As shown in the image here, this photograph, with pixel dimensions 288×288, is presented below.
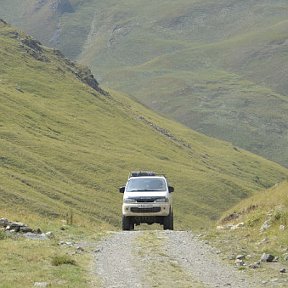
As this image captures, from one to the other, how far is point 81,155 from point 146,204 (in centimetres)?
8920

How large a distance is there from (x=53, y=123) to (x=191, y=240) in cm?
11742

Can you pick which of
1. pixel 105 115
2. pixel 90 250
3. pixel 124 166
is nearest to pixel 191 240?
pixel 90 250

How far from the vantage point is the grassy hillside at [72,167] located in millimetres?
19481

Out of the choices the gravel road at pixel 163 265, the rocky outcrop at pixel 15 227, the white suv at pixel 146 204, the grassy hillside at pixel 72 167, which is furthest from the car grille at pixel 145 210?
the rocky outcrop at pixel 15 227

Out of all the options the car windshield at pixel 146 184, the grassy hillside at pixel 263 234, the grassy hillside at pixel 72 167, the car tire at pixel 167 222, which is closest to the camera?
the grassy hillside at pixel 263 234

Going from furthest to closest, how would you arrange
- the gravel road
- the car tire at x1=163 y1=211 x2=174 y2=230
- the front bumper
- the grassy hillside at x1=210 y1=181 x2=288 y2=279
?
1. the car tire at x1=163 y1=211 x2=174 y2=230
2. the front bumper
3. the grassy hillside at x1=210 y1=181 x2=288 y2=279
4. the gravel road

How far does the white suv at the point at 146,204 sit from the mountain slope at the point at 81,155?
24.2m

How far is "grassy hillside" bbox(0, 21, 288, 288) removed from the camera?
19481 mm

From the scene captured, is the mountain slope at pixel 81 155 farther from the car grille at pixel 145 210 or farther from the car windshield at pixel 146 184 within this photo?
the car grille at pixel 145 210

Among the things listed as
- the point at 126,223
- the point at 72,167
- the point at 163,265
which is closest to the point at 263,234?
the point at 163,265

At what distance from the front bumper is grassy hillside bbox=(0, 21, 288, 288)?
80.3 inches

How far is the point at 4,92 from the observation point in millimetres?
143875

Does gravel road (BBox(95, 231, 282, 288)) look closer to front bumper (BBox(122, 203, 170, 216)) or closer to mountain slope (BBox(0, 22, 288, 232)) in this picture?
front bumper (BBox(122, 203, 170, 216))

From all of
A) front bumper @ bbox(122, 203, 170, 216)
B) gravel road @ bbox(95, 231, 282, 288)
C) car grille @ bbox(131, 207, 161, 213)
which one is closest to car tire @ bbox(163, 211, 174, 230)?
front bumper @ bbox(122, 203, 170, 216)
